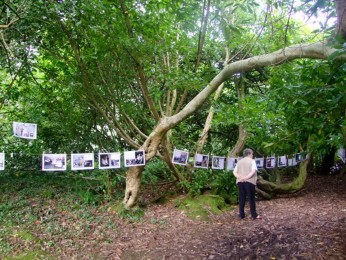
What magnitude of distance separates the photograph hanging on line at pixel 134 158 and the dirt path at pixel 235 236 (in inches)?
44.4

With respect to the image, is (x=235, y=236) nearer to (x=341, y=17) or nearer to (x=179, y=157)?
(x=179, y=157)

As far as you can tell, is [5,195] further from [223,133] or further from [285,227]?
[223,133]

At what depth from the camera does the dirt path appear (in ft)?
14.9

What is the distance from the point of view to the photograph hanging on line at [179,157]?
699 centimetres

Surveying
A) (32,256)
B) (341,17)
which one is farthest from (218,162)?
(341,17)

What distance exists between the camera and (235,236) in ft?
17.4

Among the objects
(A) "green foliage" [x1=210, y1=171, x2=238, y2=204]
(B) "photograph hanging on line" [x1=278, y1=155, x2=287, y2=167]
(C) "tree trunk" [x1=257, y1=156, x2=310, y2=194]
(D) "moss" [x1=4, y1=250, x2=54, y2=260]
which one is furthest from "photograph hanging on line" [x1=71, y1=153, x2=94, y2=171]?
(B) "photograph hanging on line" [x1=278, y1=155, x2=287, y2=167]

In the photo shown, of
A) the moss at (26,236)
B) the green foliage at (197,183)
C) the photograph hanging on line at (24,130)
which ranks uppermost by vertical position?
the photograph hanging on line at (24,130)

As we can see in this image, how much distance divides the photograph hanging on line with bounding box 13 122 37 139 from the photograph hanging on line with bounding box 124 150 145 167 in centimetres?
176

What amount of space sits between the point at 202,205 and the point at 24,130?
13.2 feet

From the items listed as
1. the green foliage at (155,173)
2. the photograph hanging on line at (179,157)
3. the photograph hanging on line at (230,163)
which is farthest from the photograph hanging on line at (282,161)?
the photograph hanging on line at (179,157)

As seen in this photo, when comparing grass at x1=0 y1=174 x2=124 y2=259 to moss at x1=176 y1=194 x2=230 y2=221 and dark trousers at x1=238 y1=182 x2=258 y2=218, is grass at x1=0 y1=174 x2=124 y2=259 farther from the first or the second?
dark trousers at x1=238 y1=182 x2=258 y2=218

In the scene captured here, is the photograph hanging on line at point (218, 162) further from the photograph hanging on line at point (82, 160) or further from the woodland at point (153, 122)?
the photograph hanging on line at point (82, 160)

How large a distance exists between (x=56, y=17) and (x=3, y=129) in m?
4.26
